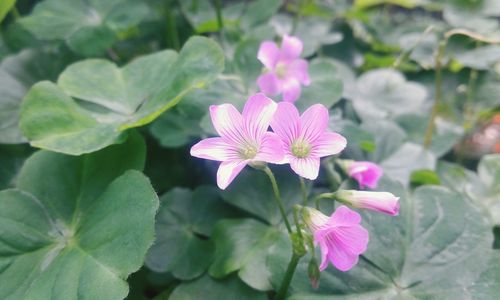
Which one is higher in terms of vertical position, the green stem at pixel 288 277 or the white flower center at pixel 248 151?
the white flower center at pixel 248 151

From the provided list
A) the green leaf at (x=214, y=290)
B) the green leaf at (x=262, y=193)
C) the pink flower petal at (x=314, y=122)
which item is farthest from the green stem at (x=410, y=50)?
the green leaf at (x=214, y=290)

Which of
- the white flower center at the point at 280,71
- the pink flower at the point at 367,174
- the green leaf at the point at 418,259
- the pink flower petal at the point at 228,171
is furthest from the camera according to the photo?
the white flower center at the point at 280,71

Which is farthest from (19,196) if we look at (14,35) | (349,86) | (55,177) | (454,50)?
(454,50)

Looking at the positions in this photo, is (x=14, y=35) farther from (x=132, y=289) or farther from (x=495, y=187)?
(x=495, y=187)

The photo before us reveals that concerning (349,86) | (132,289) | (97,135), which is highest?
(97,135)

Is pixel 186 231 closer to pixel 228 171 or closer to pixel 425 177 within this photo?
pixel 228 171

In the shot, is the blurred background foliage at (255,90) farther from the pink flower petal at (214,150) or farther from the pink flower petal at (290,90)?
the pink flower petal at (214,150)

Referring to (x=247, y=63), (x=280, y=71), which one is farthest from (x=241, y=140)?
(x=247, y=63)
